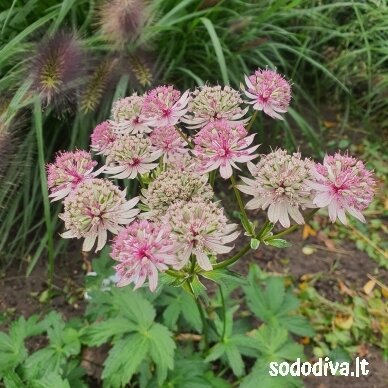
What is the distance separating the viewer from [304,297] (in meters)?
2.05

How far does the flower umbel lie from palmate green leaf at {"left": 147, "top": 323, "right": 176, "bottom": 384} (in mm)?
440

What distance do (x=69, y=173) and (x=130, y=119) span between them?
193 millimetres

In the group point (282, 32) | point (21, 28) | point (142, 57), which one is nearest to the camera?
point (142, 57)

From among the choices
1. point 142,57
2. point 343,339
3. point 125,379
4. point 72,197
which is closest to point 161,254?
point 72,197

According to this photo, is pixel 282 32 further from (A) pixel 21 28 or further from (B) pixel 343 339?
(B) pixel 343 339

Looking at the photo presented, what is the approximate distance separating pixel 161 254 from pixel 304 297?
125 centimetres

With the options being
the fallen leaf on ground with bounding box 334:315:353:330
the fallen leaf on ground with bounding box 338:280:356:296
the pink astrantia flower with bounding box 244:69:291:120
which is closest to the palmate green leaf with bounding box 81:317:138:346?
the pink astrantia flower with bounding box 244:69:291:120

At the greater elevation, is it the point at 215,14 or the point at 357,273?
the point at 215,14

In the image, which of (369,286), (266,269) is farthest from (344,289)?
(266,269)

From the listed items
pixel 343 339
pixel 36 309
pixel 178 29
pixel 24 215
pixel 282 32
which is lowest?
pixel 343 339

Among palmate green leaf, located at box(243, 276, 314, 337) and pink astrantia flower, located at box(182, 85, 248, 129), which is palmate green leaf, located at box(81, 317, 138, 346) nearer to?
palmate green leaf, located at box(243, 276, 314, 337)

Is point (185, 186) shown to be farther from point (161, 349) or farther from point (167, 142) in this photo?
point (161, 349)

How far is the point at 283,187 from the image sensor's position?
39.9 inches

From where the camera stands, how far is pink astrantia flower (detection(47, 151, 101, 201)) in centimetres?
112
